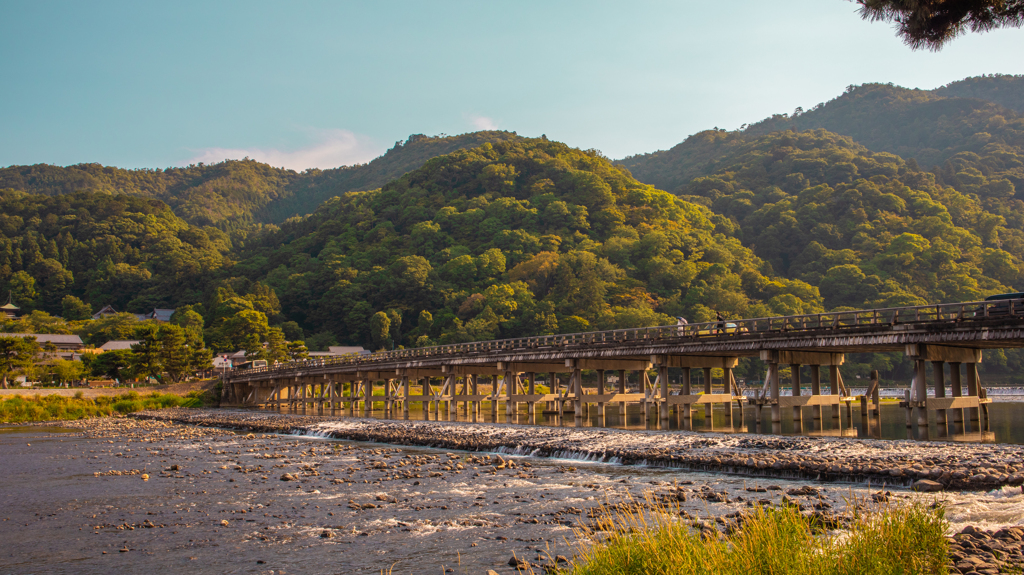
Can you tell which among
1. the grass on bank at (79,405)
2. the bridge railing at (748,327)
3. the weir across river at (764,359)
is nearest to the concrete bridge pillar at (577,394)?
the weir across river at (764,359)

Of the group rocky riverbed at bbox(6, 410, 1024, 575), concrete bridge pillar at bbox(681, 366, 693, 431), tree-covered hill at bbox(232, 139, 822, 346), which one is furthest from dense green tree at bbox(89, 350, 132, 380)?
concrete bridge pillar at bbox(681, 366, 693, 431)

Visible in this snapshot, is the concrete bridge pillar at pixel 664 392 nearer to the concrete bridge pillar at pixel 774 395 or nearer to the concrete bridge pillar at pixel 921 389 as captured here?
the concrete bridge pillar at pixel 774 395

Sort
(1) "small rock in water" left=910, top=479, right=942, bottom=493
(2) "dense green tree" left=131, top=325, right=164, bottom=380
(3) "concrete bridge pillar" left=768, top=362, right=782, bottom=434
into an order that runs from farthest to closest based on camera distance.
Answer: (2) "dense green tree" left=131, top=325, right=164, bottom=380
(3) "concrete bridge pillar" left=768, top=362, right=782, bottom=434
(1) "small rock in water" left=910, top=479, right=942, bottom=493

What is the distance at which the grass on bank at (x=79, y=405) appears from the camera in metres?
52.8

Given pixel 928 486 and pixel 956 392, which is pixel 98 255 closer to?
pixel 956 392

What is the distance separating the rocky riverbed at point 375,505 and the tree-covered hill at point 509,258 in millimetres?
71172

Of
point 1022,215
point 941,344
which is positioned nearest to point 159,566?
point 941,344

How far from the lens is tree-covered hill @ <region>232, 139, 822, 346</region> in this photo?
329ft

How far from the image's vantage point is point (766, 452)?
20812mm

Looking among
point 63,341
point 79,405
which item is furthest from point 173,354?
point 63,341

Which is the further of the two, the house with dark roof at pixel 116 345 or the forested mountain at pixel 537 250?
the forested mountain at pixel 537 250

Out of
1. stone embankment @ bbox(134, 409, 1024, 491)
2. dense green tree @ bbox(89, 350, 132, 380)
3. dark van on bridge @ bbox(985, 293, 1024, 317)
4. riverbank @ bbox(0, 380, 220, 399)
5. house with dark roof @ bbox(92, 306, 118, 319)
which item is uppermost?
house with dark roof @ bbox(92, 306, 118, 319)

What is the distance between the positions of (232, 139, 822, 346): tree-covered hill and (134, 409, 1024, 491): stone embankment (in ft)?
208

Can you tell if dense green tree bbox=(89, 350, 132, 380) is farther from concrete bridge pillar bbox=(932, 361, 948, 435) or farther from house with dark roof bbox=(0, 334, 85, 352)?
concrete bridge pillar bbox=(932, 361, 948, 435)
